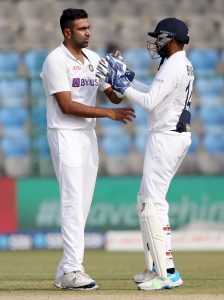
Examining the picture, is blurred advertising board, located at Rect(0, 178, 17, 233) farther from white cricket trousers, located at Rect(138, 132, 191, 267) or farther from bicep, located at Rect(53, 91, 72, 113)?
white cricket trousers, located at Rect(138, 132, 191, 267)

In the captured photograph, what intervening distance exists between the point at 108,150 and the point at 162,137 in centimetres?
730

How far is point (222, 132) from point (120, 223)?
6.24ft

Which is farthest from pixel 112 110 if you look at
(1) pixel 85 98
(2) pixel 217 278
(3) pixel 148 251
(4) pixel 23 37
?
(4) pixel 23 37

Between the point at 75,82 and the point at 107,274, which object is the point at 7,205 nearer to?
the point at 107,274

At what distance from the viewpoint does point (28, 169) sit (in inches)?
500

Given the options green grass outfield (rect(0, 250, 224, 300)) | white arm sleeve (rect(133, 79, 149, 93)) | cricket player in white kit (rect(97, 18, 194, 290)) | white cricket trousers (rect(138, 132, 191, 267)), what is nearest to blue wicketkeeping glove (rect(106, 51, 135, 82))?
cricket player in white kit (rect(97, 18, 194, 290))

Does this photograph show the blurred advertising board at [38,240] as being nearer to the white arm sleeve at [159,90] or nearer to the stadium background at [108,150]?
the stadium background at [108,150]

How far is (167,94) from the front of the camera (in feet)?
18.8

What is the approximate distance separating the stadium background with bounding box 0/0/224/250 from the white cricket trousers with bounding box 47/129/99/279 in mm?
6184

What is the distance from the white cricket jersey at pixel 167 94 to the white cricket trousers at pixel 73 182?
0.42m

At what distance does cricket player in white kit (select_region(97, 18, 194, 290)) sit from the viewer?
5.68 meters

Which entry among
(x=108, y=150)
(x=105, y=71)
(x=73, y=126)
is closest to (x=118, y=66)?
(x=105, y=71)

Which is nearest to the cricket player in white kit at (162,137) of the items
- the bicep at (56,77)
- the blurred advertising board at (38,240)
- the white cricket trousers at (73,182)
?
the bicep at (56,77)

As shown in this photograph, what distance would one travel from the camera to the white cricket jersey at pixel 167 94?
18.7ft
